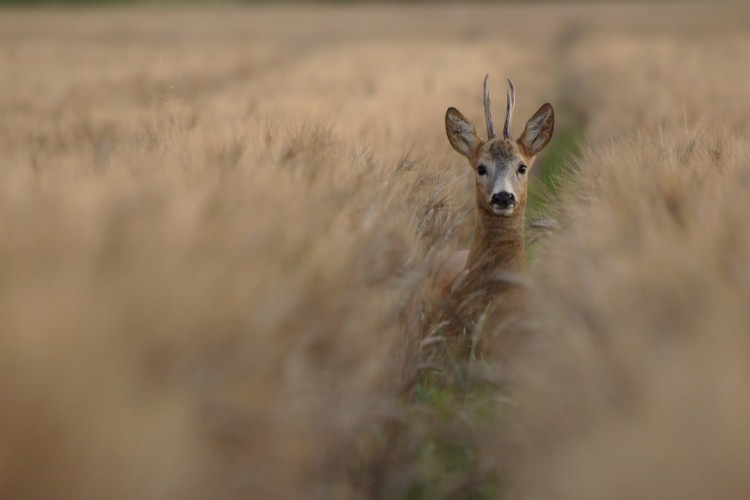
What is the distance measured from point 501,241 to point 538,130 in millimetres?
729

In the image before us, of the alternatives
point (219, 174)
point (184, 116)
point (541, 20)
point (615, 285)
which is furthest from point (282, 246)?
point (541, 20)

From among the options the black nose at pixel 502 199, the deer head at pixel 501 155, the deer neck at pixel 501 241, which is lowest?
the deer neck at pixel 501 241

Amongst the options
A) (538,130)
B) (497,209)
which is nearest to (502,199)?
(497,209)

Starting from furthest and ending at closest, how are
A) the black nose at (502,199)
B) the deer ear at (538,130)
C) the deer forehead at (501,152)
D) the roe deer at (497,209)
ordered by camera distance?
the deer ear at (538,130)
the deer forehead at (501,152)
the black nose at (502,199)
the roe deer at (497,209)

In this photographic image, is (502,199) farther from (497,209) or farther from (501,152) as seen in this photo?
(501,152)

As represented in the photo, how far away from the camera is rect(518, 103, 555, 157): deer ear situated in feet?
17.3

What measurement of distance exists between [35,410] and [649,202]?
2375 mm

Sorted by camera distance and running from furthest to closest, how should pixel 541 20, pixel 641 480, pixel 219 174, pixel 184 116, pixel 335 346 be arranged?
1. pixel 541 20
2. pixel 184 116
3. pixel 219 174
4. pixel 335 346
5. pixel 641 480

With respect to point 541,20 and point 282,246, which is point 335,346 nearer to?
point 282,246

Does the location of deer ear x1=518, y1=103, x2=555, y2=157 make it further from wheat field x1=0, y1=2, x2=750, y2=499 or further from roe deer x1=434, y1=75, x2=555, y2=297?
wheat field x1=0, y1=2, x2=750, y2=499

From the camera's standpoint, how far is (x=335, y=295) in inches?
113

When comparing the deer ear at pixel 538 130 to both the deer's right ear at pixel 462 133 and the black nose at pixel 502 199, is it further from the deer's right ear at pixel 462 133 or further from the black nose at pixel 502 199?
the black nose at pixel 502 199

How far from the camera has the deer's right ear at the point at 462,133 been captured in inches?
211

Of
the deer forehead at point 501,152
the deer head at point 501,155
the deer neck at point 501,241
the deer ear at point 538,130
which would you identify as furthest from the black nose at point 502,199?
the deer ear at point 538,130
